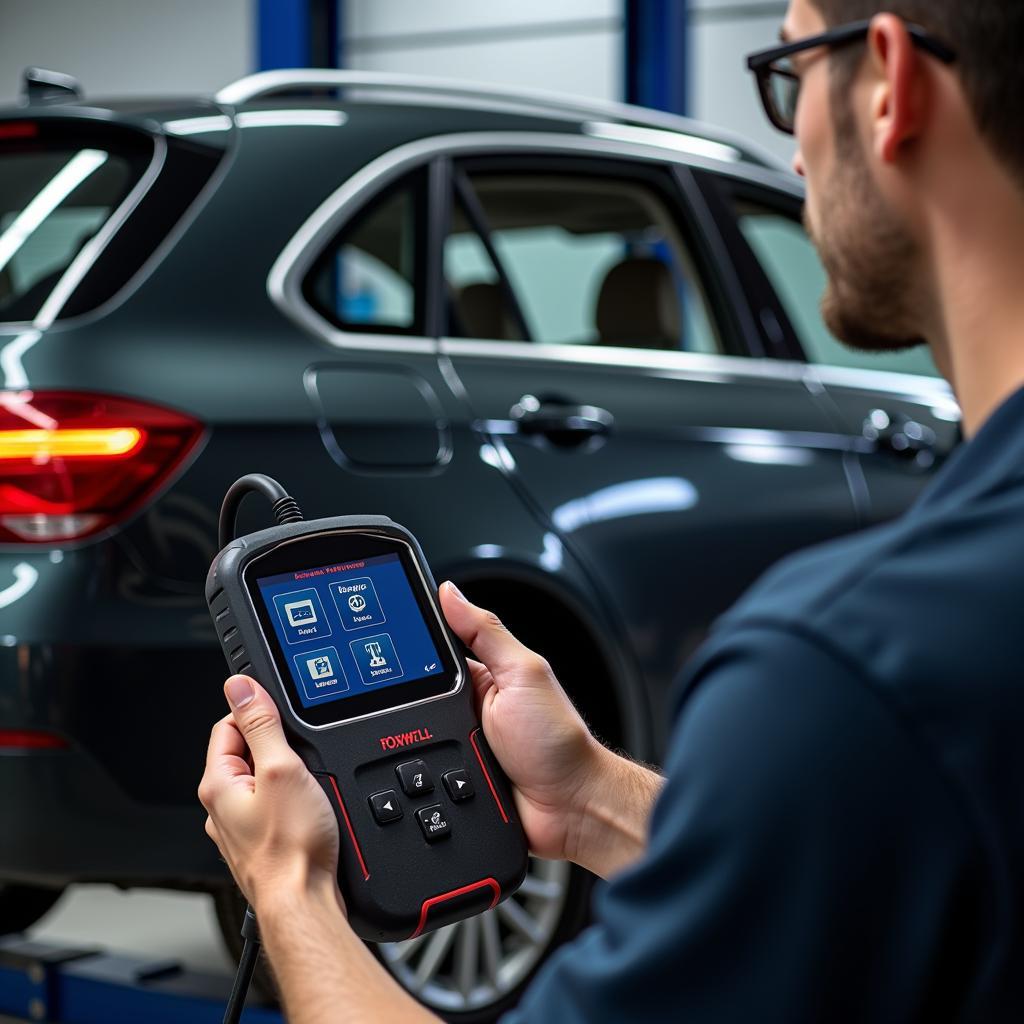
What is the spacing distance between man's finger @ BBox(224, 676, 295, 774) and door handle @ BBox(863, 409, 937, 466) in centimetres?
208

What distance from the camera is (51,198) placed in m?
2.37

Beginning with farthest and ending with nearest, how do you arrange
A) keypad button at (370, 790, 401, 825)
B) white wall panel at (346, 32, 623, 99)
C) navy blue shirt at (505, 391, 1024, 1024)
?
white wall panel at (346, 32, 623, 99), keypad button at (370, 790, 401, 825), navy blue shirt at (505, 391, 1024, 1024)

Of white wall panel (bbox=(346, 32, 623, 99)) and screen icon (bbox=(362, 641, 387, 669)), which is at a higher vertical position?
white wall panel (bbox=(346, 32, 623, 99))

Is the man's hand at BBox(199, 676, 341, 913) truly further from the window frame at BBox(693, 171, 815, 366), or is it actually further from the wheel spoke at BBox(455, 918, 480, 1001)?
the window frame at BBox(693, 171, 815, 366)

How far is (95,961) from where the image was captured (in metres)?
2.62

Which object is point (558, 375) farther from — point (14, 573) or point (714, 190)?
point (14, 573)

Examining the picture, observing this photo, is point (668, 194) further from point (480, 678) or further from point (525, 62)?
point (525, 62)

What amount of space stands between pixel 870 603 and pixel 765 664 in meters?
0.05

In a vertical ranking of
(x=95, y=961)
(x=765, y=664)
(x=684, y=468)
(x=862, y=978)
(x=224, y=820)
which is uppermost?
(x=765, y=664)

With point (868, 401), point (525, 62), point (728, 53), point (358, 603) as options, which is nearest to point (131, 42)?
point (525, 62)

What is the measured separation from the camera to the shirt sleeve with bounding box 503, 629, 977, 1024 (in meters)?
0.58

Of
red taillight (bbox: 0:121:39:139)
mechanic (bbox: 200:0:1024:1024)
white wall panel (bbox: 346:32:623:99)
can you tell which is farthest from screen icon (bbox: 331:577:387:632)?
white wall panel (bbox: 346:32:623:99)

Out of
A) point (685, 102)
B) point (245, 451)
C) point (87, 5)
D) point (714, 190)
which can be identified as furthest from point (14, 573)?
point (87, 5)

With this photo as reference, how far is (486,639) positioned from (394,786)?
15cm
